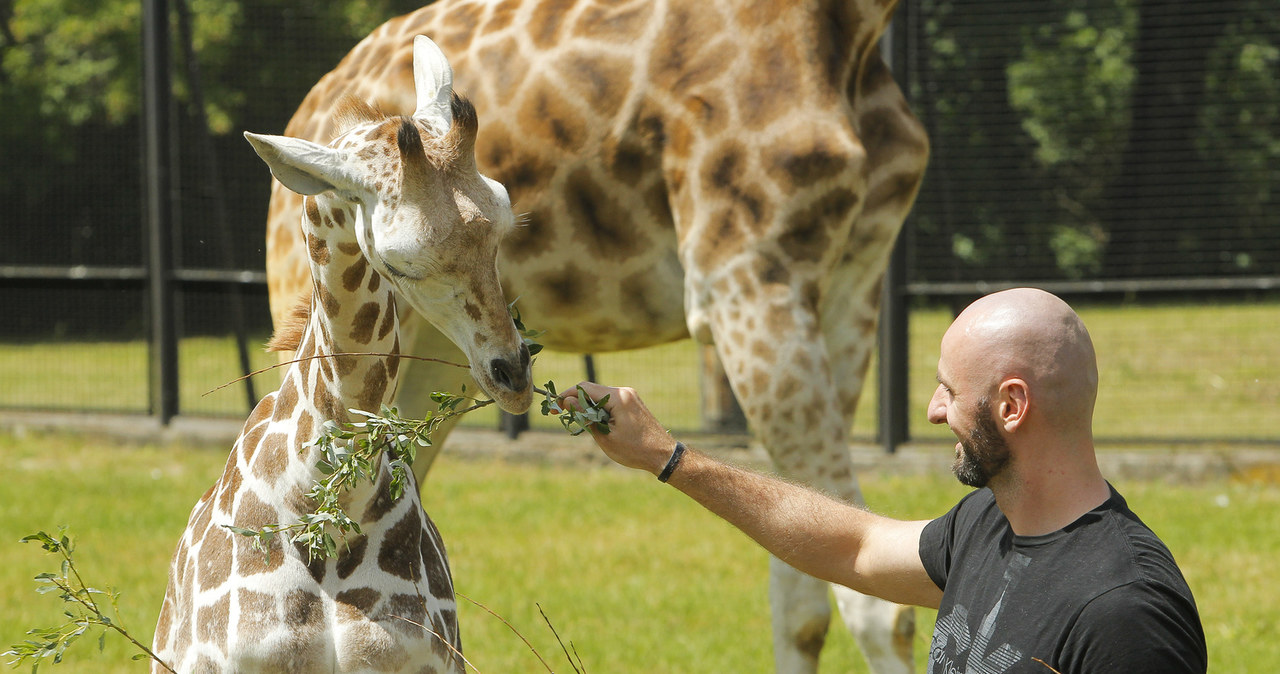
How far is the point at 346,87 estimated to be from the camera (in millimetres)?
3762

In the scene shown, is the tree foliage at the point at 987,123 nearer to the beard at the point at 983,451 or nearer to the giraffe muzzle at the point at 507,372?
the beard at the point at 983,451

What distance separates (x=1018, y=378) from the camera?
6.82 ft

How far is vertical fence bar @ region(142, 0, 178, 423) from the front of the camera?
9078 mm

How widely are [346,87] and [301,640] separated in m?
1.94

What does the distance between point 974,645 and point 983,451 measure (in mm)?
331

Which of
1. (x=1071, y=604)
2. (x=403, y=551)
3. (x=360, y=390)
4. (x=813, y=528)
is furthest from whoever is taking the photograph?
(x=813, y=528)

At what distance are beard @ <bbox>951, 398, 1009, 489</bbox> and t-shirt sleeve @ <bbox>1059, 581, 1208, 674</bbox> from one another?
30 centimetres

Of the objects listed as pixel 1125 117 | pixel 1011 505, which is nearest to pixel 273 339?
pixel 1011 505

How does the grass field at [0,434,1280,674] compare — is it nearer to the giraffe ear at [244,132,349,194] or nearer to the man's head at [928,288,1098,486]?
the man's head at [928,288,1098,486]

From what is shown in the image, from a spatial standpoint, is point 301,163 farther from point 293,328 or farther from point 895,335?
point 895,335

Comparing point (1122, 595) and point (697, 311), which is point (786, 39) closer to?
point (697, 311)

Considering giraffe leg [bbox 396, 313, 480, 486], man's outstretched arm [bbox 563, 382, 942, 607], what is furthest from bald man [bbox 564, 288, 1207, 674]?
giraffe leg [bbox 396, 313, 480, 486]

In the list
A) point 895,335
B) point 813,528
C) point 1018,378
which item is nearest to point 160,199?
point 895,335

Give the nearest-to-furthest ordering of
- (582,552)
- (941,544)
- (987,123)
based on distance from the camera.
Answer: (941,544)
(582,552)
(987,123)
